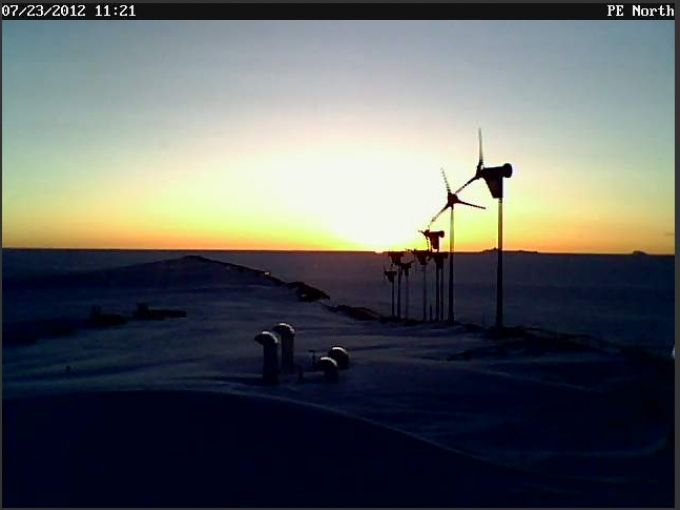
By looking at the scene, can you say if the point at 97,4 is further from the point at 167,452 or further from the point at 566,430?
the point at 566,430

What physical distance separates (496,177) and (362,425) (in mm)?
22821

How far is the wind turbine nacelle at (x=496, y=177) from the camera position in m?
33.9

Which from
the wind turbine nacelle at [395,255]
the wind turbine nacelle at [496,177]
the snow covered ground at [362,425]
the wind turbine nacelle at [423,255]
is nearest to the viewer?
the snow covered ground at [362,425]

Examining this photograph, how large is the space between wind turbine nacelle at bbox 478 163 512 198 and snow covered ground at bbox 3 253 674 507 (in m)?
7.46

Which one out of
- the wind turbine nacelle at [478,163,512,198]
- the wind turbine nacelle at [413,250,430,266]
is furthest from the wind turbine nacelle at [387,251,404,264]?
the wind turbine nacelle at [478,163,512,198]

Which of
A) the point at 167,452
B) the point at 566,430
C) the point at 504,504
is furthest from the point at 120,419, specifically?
the point at 566,430

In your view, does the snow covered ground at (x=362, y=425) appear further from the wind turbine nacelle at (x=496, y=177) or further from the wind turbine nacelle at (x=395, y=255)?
the wind turbine nacelle at (x=395, y=255)

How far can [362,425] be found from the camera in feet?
43.3

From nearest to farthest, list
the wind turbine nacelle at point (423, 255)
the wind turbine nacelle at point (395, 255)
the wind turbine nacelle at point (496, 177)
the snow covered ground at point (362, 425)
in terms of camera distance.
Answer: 1. the snow covered ground at point (362, 425)
2. the wind turbine nacelle at point (496, 177)
3. the wind turbine nacelle at point (423, 255)
4. the wind turbine nacelle at point (395, 255)

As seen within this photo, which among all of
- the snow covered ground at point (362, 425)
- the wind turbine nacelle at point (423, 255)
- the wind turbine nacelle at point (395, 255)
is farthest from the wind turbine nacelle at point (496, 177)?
the wind turbine nacelle at point (395, 255)

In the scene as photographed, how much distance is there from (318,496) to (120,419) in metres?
4.06

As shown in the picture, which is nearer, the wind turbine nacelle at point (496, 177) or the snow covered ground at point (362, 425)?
the snow covered ground at point (362, 425)

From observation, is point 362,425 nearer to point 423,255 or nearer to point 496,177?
point 496,177

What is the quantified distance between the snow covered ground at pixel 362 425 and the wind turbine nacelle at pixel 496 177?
7458 mm
